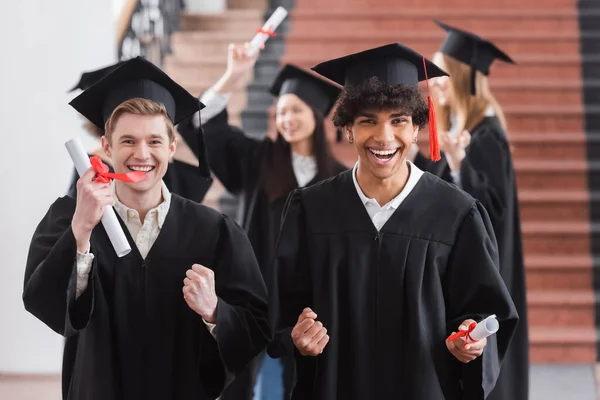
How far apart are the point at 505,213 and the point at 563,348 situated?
8.15ft

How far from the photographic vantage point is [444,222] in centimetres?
249

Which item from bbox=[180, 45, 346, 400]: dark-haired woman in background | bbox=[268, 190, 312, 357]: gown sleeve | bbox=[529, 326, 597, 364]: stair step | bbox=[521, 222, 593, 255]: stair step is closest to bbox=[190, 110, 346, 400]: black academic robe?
bbox=[180, 45, 346, 400]: dark-haired woman in background

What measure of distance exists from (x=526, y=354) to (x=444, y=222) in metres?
2.10

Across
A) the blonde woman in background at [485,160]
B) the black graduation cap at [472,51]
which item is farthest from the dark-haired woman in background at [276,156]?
the black graduation cap at [472,51]

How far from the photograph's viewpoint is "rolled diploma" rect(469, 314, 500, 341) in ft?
7.23

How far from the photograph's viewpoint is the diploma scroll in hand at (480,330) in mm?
2207

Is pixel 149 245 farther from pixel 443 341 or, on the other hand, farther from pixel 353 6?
pixel 353 6

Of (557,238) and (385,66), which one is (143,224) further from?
(557,238)

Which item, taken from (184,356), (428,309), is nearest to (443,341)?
(428,309)

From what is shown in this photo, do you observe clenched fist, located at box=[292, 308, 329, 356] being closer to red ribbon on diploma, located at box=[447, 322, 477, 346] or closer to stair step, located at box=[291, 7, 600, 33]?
red ribbon on diploma, located at box=[447, 322, 477, 346]

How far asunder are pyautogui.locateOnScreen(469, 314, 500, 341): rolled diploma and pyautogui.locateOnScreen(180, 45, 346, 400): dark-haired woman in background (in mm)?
2159

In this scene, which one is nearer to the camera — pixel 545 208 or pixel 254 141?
pixel 254 141

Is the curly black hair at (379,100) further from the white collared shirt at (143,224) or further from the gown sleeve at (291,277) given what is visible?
the white collared shirt at (143,224)

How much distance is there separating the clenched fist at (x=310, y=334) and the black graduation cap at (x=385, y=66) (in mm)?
625
